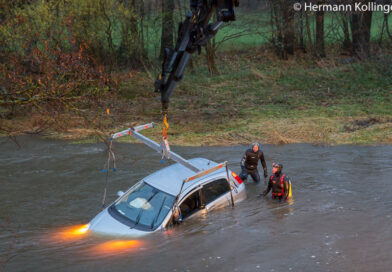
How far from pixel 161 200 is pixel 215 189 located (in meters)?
1.51

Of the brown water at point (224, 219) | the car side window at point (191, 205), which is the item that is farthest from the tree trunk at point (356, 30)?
the car side window at point (191, 205)

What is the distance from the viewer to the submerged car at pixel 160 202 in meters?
9.53

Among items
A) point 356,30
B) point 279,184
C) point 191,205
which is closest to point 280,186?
point 279,184

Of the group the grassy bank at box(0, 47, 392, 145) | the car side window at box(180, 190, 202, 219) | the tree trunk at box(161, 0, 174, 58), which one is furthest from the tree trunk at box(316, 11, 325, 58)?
the car side window at box(180, 190, 202, 219)

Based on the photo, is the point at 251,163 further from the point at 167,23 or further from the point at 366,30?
the point at 366,30

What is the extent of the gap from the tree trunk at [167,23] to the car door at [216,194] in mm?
21912

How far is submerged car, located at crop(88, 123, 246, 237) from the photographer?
370 inches

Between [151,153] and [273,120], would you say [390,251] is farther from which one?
[273,120]

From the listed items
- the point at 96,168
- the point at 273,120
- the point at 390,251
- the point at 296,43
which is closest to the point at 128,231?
the point at 390,251

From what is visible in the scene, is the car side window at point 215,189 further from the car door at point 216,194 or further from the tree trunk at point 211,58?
the tree trunk at point 211,58

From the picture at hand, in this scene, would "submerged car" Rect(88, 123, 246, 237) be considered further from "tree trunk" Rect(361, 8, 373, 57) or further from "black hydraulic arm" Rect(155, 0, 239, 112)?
"tree trunk" Rect(361, 8, 373, 57)

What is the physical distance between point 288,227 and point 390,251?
2208 millimetres

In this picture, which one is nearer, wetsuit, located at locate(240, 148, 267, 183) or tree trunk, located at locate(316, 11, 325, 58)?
wetsuit, located at locate(240, 148, 267, 183)

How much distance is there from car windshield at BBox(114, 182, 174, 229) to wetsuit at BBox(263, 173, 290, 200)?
330 cm
